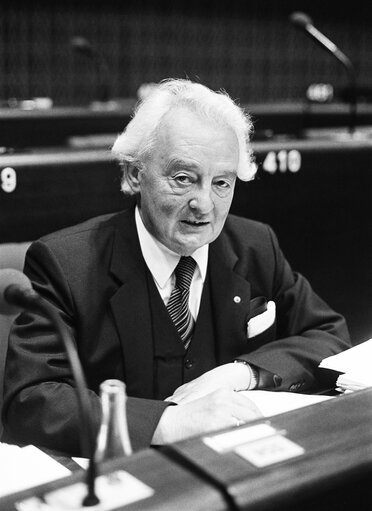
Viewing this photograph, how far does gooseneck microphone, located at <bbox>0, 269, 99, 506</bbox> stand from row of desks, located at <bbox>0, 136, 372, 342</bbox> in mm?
1392

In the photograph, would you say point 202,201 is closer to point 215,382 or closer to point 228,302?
point 228,302

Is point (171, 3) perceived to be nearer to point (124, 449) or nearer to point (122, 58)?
point (122, 58)

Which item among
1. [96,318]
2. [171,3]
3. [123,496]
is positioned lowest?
[96,318]

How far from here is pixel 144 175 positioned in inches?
75.8

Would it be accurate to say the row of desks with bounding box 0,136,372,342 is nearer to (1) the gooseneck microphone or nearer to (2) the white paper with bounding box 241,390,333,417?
(2) the white paper with bounding box 241,390,333,417

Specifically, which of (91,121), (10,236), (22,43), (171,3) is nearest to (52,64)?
(22,43)

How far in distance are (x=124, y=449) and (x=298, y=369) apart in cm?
82

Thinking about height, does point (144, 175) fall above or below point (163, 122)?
below

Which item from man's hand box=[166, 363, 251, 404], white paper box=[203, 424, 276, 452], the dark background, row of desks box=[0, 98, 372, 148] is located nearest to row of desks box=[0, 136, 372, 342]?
man's hand box=[166, 363, 251, 404]

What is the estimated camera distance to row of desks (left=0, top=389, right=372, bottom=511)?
85cm

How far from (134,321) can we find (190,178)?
0.35 m

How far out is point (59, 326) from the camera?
952 millimetres

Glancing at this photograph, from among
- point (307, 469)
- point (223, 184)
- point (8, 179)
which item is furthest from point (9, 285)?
point (8, 179)

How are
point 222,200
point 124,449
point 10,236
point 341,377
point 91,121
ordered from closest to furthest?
point 124,449, point 341,377, point 222,200, point 10,236, point 91,121
